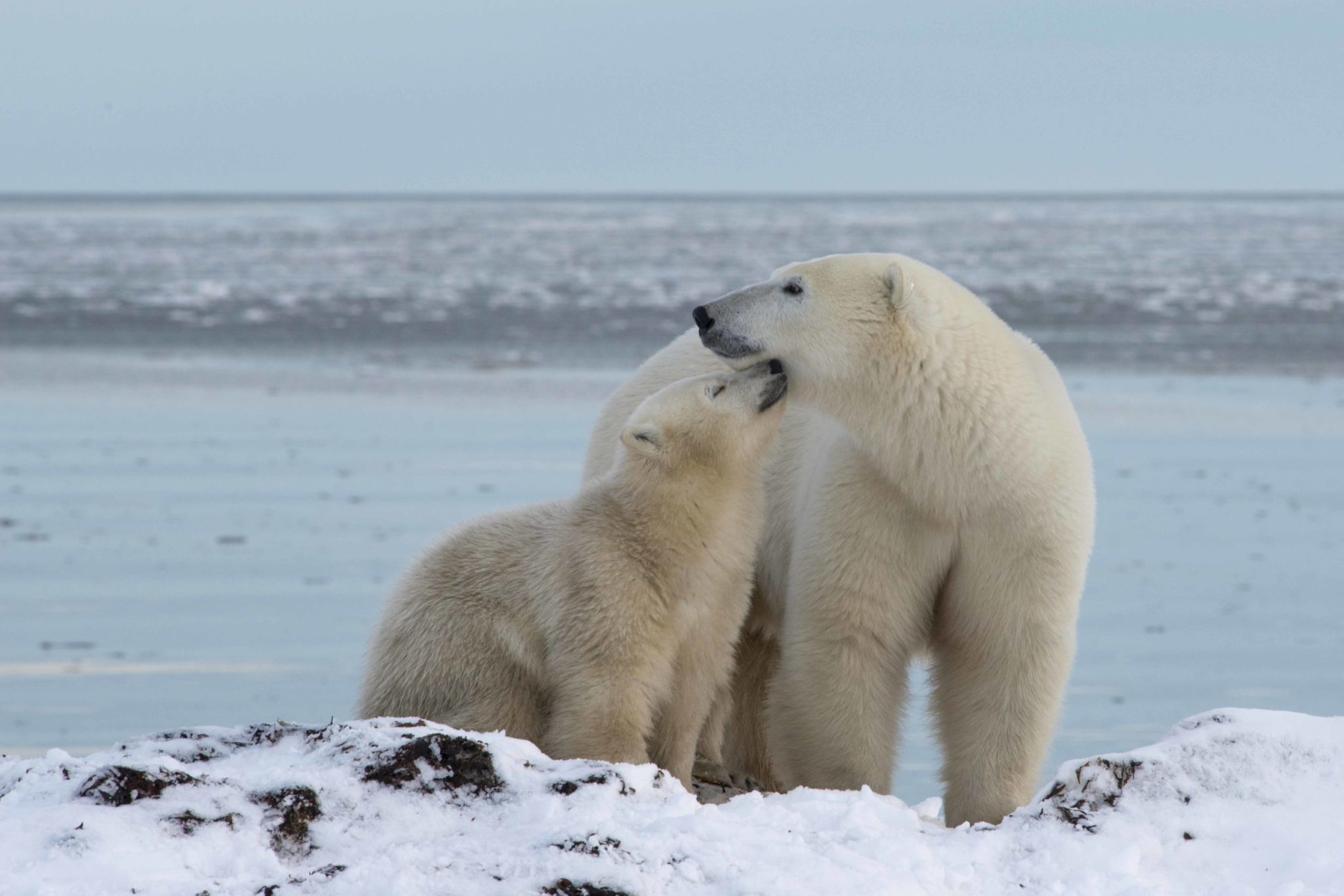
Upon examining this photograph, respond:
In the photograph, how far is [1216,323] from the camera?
680 inches

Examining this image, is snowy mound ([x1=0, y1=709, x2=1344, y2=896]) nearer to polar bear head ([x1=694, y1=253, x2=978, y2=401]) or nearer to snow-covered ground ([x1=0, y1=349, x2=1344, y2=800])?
polar bear head ([x1=694, y1=253, x2=978, y2=401])

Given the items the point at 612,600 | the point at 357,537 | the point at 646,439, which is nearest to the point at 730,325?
the point at 646,439

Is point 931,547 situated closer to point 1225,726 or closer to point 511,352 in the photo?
point 1225,726

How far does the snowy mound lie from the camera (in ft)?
7.38

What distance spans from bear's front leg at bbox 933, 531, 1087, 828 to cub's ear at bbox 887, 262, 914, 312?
1.67ft

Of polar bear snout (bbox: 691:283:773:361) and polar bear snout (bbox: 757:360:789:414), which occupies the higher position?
polar bear snout (bbox: 691:283:773:361)

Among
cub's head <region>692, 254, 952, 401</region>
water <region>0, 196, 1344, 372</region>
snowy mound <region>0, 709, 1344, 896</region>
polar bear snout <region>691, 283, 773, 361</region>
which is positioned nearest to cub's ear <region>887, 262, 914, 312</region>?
cub's head <region>692, 254, 952, 401</region>

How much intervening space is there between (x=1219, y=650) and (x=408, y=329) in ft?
40.0

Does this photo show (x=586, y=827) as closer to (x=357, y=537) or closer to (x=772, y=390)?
(x=772, y=390)

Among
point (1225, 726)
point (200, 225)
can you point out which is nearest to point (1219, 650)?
point (1225, 726)

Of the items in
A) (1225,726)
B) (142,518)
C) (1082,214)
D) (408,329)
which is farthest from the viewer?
(1082,214)

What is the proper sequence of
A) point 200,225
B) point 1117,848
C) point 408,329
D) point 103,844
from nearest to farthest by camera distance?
point 103,844
point 1117,848
point 408,329
point 200,225

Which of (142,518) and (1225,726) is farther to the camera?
(142,518)

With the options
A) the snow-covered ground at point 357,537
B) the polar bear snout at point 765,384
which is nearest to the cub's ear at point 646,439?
the polar bear snout at point 765,384
